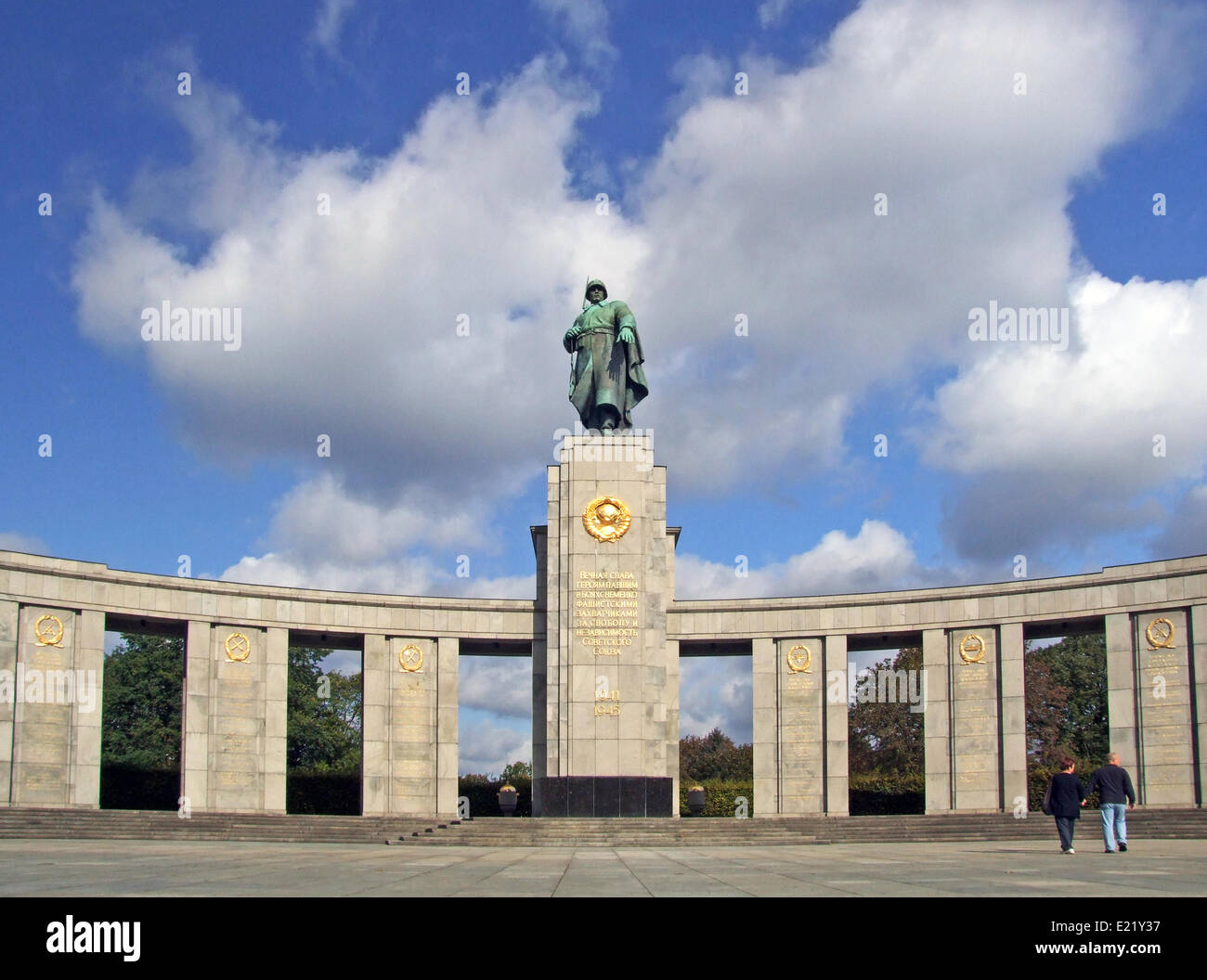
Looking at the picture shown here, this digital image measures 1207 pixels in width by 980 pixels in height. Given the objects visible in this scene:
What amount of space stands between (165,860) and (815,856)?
1082 cm

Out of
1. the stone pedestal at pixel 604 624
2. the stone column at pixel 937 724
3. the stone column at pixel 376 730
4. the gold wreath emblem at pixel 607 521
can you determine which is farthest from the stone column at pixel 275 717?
the stone column at pixel 937 724

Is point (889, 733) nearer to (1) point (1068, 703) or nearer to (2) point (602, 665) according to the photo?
(1) point (1068, 703)

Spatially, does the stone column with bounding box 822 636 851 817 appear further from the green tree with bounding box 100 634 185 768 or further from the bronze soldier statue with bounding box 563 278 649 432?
the green tree with bounding box 100 634 185 768

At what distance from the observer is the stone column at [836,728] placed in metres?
39.6

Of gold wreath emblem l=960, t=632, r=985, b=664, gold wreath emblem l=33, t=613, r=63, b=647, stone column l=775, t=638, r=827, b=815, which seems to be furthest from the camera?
stone column l=775, t=638, r=827, b=815

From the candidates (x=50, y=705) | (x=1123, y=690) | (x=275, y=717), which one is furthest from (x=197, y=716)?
(x=1123, y=690)

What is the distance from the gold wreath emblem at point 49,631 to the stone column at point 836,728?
2372 cm

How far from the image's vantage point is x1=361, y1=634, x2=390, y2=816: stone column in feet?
131

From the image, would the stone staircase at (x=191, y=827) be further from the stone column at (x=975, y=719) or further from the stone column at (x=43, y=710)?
the stone column at (x=975, y=719)

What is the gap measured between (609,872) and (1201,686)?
2511 cm

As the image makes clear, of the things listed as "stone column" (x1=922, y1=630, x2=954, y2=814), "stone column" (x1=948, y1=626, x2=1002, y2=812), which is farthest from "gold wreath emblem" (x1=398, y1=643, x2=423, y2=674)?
"stone column" (x1=948, y1=626, x2=1002, y2=812)

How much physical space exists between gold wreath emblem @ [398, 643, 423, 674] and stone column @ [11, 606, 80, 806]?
33.1 feet

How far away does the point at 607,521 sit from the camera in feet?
127
